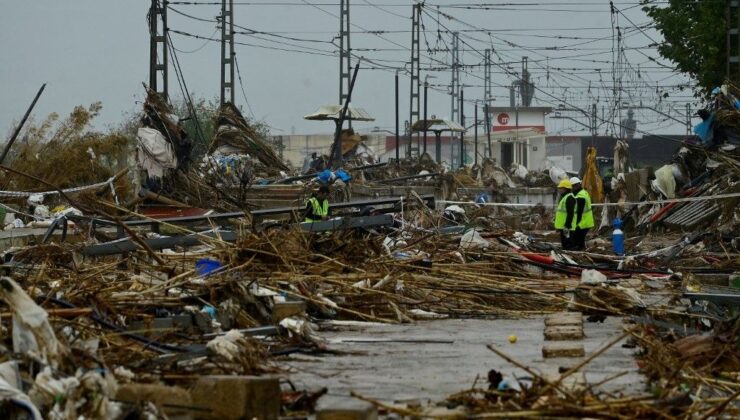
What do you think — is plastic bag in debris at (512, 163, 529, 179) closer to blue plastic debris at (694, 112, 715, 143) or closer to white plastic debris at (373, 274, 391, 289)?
blue plastic debris at (694, 112, 715, 143)

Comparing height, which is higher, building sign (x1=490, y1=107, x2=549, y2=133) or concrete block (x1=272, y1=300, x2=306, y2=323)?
building sign (x1=490, y1=107, x2=549, y2=133)

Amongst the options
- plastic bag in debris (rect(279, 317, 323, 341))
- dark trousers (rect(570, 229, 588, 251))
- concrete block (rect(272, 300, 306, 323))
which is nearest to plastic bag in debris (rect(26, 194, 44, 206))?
dark trousers (rect(570, 229, 588, 251))

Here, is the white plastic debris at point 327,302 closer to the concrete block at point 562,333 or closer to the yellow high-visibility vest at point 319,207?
the concrete block at point 562,333

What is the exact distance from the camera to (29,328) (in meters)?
8.02

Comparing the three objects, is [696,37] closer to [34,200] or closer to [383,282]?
[34,200]

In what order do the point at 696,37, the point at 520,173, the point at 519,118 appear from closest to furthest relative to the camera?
the point at 696,37 → the point at 520,173 → the point at 519,118

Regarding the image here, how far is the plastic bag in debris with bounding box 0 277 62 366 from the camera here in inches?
314

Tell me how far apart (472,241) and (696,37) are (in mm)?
27190

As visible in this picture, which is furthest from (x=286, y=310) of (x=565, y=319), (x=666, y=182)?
(x=666, y=182)

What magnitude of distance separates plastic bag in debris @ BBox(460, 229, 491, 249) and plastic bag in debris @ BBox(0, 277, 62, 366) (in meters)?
12.6

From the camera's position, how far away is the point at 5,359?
7852mm

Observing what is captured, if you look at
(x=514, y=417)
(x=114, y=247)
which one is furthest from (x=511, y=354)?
(x=114, y=247)

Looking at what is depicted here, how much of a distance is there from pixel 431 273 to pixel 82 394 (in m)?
9.54

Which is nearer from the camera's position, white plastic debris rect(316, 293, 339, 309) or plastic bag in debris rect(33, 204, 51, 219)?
white plastic debris rect(316, 293, 339, 309)
